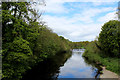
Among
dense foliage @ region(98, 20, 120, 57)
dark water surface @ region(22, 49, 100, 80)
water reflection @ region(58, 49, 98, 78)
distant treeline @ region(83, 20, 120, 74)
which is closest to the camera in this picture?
dark water surface @ region(22, 49, 100, 80)

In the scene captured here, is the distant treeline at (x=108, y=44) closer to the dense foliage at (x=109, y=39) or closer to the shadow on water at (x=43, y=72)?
the dense foliage at (x=109, y=39)

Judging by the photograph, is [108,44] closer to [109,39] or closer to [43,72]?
[109,39]

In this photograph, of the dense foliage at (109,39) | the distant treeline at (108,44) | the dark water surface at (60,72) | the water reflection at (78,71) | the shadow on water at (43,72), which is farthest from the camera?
the dense foliage at (109,39)

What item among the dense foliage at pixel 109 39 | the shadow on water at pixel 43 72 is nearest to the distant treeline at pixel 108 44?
the dense foliage at pixel 109 39

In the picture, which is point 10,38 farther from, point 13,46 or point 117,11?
point 117,11

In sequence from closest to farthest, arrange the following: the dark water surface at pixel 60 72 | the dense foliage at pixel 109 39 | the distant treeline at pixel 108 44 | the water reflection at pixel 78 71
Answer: the dark water surface at pixel 60 72 < the water reflection at pixel 78 71 < the distant treeline at pixel 108 44 < the dense foliage at pixel 109 39

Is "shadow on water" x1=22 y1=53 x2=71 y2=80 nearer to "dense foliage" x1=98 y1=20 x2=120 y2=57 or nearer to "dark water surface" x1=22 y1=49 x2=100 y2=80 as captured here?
"dark water surface" x1=22 y1=49 x2=100 y2=80

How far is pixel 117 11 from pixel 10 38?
1211 centimetres

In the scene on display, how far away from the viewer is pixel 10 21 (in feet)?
32.3

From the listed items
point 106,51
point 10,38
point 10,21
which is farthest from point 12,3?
point 106,51

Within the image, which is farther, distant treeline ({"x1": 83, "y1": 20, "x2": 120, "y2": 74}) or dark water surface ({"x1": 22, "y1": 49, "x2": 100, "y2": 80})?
distant treeline ({"x1": 83, "y1": 20, "x2": 120, "y2": 74})

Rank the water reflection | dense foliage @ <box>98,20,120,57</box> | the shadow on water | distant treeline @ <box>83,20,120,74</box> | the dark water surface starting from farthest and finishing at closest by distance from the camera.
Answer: dense foliage @ <box>98,20,120,57</box>
distant treeline @ <box>83,20,120,74</box>
the water reflection
the dark water surface
the shadow on water

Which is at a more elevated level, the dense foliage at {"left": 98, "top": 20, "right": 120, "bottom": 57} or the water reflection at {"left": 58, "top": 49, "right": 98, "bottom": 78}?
the dense foliage at {"left": 98, "top": 20, "right": 120, "bottom": 57}

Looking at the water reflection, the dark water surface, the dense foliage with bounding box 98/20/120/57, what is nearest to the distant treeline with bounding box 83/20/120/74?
the dense foliage with bounding box 98/20/120/57
